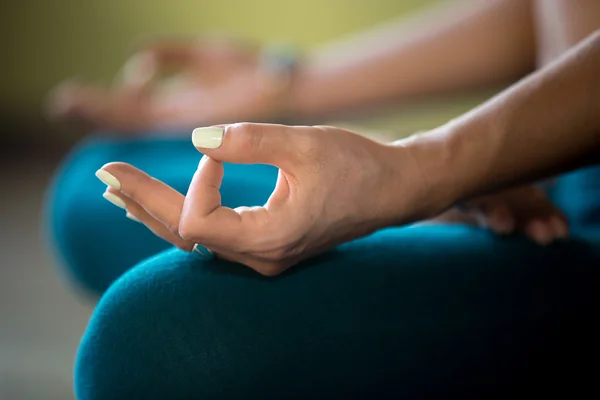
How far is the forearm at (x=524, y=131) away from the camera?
1.47 feet

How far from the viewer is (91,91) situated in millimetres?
1097

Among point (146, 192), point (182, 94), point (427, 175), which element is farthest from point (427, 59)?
point (146, 192)

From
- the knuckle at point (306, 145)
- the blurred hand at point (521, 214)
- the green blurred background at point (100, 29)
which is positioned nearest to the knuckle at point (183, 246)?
the knuckle at point (306, 145)

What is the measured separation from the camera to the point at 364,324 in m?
0.41

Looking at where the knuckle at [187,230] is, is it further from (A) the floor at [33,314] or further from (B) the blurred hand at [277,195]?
(A) the floor at [33,314]

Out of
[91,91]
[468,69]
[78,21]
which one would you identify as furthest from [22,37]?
[468,69]

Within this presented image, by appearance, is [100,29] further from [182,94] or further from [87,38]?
[182,94]

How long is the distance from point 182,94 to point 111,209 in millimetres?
434

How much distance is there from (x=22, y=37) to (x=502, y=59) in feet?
8.02

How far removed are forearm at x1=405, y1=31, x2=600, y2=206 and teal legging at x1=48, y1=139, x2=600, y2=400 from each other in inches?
2.4

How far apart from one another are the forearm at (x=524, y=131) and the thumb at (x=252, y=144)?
10cm

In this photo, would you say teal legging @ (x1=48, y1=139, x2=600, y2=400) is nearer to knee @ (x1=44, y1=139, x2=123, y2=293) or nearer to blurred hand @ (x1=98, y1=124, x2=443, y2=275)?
blurred hand @ (x1=98, y1=124, x2=443, y2=275)

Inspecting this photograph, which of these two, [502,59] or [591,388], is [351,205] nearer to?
[591,388]

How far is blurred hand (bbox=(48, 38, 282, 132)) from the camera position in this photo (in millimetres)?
1062
